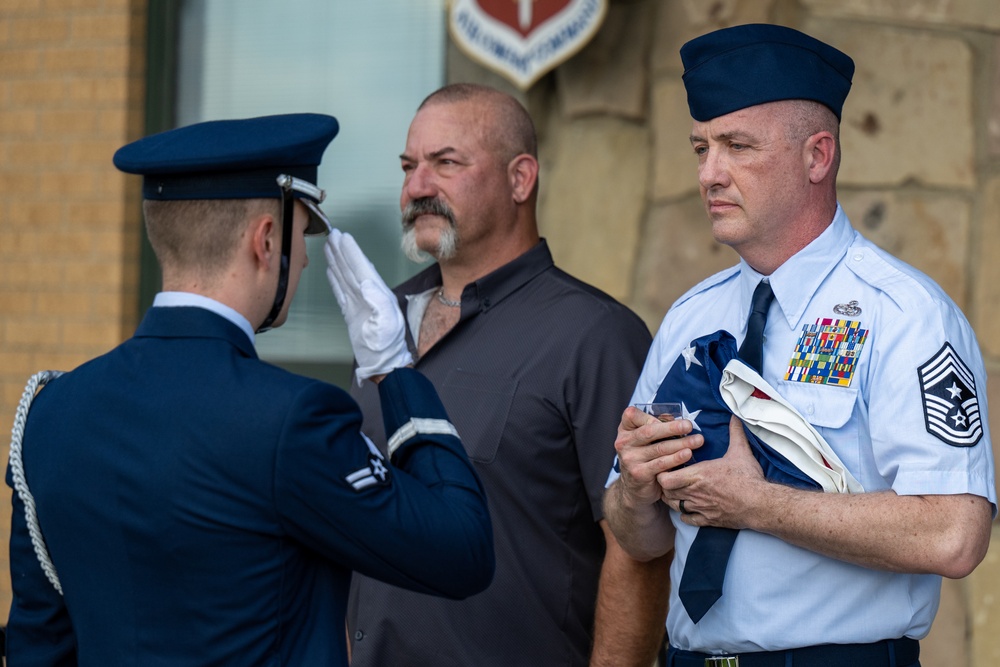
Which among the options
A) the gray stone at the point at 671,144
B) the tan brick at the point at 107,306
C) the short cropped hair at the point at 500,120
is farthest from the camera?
the tan brick at the point at 107,306

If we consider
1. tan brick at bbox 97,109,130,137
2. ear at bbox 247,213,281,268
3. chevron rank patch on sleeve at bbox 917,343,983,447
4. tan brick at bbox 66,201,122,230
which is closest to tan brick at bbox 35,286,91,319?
tan brick at bbox 66,201,122,230

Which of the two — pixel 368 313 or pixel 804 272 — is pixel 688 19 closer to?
pixel 804 272

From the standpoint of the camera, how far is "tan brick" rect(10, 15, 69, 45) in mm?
4512

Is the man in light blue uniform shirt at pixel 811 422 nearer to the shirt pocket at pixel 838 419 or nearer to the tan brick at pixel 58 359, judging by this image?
the shirt pocket at pixel 838 419

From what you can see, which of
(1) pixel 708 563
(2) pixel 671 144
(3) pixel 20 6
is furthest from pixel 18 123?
(1) pixel 708 563

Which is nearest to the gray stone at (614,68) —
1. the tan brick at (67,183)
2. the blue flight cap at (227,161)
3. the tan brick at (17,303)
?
the tan brick at (67,183)

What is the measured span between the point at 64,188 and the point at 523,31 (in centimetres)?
187

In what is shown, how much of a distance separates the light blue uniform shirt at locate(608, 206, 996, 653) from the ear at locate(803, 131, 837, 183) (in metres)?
0.11

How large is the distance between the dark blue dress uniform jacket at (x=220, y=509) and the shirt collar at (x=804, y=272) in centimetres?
71

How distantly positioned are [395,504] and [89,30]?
337 cm

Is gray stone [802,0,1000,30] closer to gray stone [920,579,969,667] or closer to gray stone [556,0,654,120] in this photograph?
gray stone [556,0,654,120]

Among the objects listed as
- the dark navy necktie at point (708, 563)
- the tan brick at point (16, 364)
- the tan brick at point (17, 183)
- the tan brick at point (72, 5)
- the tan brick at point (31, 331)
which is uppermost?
the tan brick at point (72, 5)

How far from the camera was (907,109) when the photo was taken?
3438 millimetres

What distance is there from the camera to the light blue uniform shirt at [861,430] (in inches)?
76.5
